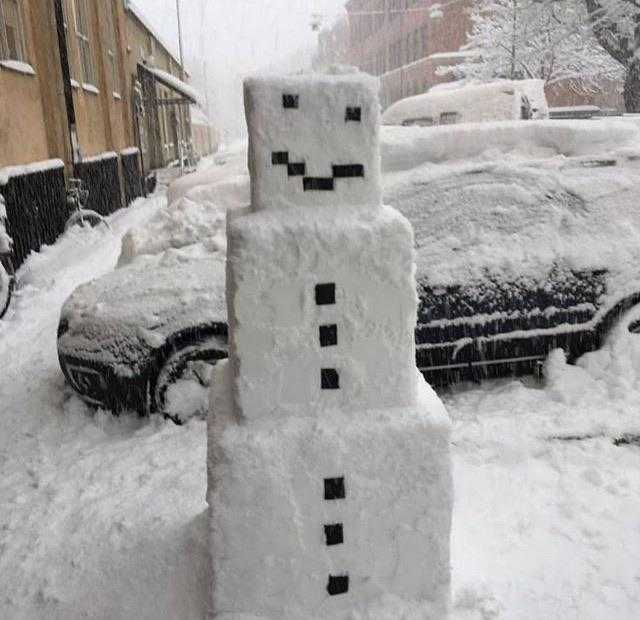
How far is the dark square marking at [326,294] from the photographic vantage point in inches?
79.5

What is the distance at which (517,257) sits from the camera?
4121mm

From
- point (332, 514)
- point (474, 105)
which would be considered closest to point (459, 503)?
point (332, 514)

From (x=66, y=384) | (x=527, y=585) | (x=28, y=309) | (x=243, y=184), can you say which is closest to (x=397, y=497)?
(x=527, y=585)

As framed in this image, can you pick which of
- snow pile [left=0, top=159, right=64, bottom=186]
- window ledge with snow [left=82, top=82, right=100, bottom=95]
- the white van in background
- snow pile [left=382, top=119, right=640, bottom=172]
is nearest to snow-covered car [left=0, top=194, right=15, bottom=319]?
snow pile [left=0, top=159, right=64, bottom=186]

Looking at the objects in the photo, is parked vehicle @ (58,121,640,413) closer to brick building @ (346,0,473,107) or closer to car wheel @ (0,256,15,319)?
car wheel @ (0,256,15,319)

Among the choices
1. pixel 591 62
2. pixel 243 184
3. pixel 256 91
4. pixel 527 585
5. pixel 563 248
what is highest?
pixel 591 62

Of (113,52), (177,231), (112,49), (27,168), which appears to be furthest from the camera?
(113,52)

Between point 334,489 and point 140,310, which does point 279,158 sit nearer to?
point 334,489

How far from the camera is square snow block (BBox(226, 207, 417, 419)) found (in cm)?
198

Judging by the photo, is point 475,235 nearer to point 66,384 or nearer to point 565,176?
point 565,176

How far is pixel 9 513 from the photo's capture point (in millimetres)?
3219

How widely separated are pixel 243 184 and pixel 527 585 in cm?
432

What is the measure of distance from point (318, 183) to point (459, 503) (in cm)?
186

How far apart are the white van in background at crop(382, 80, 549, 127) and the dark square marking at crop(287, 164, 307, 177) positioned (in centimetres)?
838
